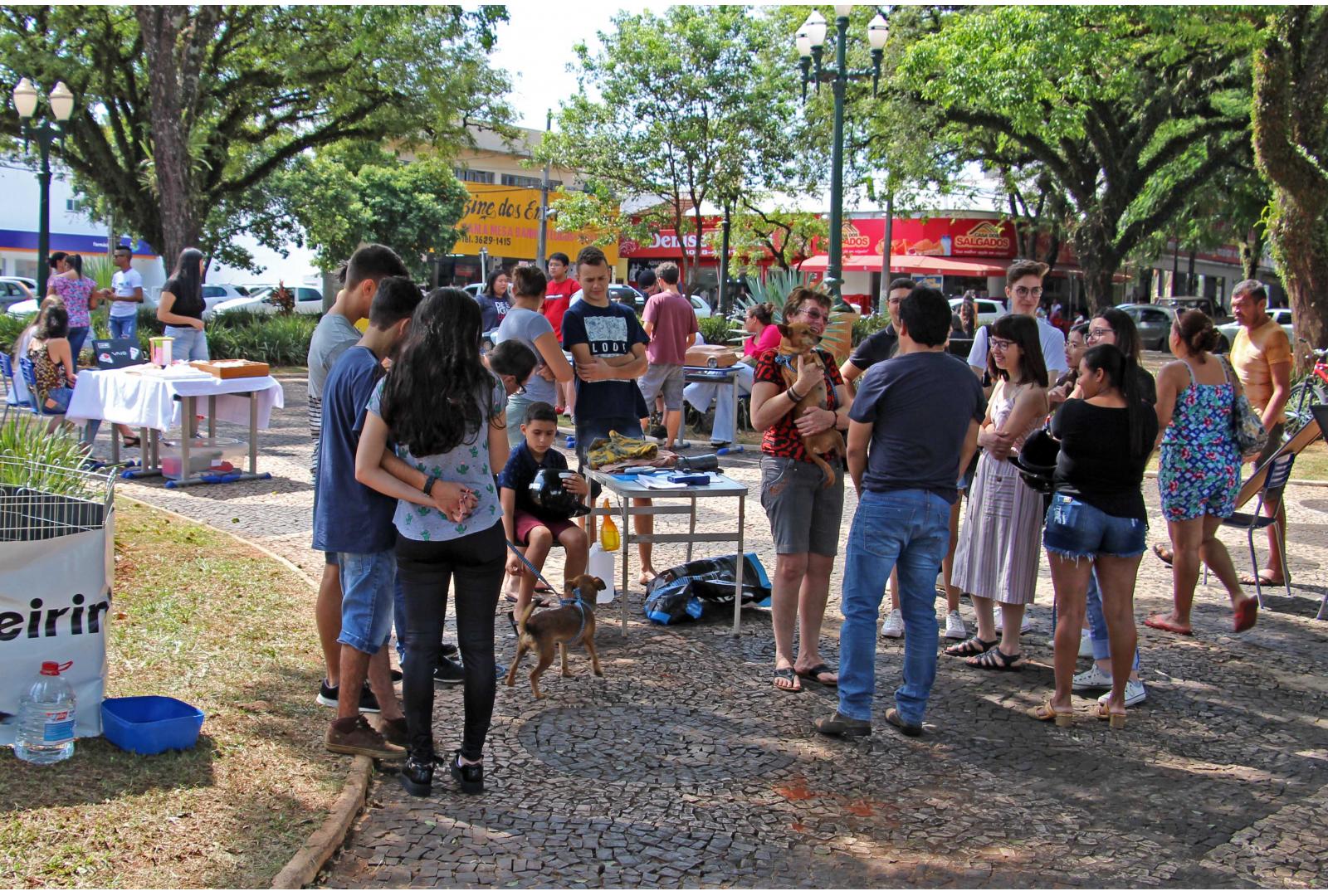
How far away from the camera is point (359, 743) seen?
172 inches

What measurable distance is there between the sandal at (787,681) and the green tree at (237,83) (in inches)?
633

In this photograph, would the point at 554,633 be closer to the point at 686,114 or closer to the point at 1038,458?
the point at 1038,458

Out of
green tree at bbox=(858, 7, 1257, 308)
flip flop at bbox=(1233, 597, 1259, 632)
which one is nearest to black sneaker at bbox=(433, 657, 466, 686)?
flip flop at bbox=(1233, 597, 1259, 632)

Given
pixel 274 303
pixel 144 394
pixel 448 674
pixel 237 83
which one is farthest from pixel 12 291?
pixel 448 674

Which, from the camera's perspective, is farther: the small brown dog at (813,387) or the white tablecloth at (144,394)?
the white tablecloth at (144,394)

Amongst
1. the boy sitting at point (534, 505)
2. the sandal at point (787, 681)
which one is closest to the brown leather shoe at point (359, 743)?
the boy sitting at point (534, 505)

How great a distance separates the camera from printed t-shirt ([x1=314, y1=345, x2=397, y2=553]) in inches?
168

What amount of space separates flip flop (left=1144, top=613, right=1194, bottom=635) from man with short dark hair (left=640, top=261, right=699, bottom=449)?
5.42m

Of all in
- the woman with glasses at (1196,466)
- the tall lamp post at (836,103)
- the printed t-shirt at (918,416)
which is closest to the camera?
the printed t-shirt at (918,416)

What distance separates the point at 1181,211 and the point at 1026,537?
3281 centimetres

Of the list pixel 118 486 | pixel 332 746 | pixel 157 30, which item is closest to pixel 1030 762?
pixel 332 746

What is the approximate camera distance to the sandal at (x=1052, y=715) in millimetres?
5078

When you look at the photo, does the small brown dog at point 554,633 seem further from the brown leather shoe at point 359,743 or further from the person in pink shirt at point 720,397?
the person in pink shirt at point 720,397

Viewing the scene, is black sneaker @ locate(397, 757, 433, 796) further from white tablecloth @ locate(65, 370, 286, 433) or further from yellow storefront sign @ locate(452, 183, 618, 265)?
yellow storefront sign @ locate(452, 183, 618, 265)
